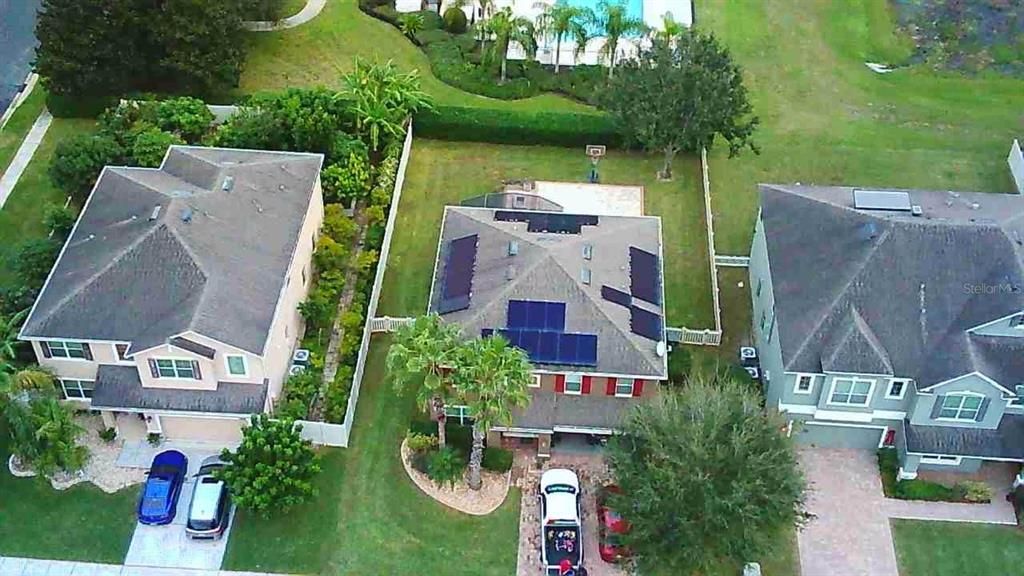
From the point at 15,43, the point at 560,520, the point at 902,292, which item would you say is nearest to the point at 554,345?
the point at 560,520

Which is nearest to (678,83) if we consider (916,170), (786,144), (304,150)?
(786,144)

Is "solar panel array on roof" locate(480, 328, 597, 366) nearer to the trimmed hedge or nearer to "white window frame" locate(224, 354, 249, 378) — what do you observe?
"white window frame" locate(224, 354, 249, 378)

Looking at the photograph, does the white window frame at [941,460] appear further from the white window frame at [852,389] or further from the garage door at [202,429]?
the garage door at [202,429]

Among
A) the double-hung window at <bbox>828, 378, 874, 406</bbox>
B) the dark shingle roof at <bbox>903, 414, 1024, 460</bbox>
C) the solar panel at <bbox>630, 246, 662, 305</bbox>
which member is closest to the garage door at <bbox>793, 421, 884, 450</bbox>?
the double-hung window at <bbox>828, 378, 874, 406</bbox>

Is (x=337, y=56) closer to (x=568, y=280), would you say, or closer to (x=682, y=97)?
(x=682, y=97)

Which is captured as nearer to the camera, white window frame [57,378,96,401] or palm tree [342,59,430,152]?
white window frame [57,378,96,401]

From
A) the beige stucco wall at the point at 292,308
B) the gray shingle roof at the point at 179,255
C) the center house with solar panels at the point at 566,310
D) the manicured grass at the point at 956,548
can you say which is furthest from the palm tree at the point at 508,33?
the manicured grass at the point at 956,548

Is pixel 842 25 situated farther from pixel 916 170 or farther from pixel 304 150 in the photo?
pixel 304 150
